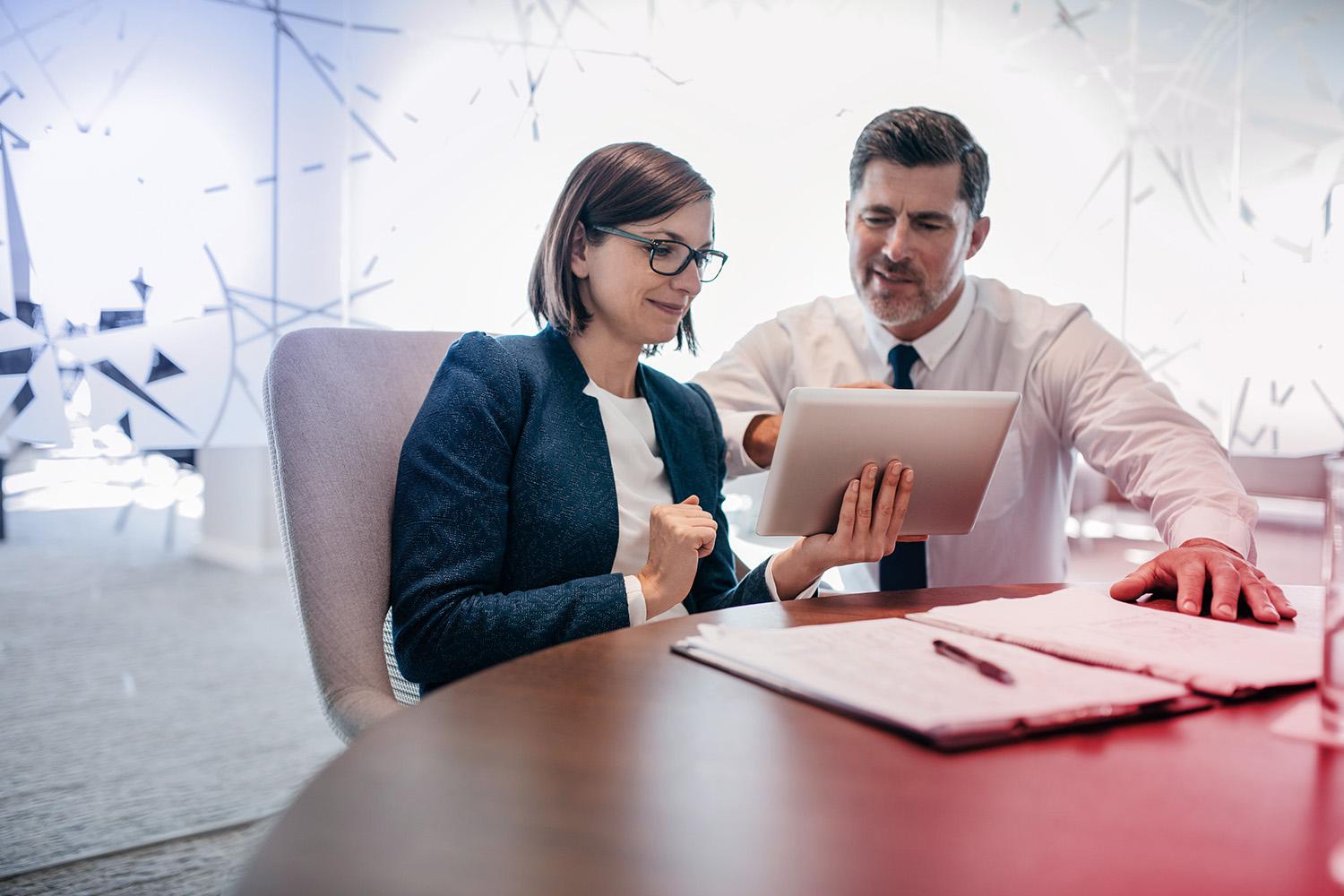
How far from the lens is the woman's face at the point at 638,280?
1486mm

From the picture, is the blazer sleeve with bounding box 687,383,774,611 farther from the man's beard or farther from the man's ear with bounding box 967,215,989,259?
the man's ear with bounding box 967,215,989,259

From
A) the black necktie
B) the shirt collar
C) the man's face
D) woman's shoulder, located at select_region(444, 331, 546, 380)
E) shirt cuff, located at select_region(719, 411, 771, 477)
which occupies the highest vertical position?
the man's face

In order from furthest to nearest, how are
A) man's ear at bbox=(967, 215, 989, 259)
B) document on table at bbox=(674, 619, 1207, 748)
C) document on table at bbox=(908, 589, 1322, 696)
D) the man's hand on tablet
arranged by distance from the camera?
man's ear at bbox=(967, 215, 989, 259), the man's hand on tablet, document on table at bbox=(908, 589, 1322, 696), document on table at bbox=(674, 619, 1207, 748)

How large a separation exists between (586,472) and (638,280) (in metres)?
0.33

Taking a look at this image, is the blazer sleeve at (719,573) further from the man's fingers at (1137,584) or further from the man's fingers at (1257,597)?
the man's fingers at (1257,597)

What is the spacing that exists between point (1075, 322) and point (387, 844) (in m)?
2.02

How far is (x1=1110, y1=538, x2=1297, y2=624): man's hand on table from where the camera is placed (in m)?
1.03

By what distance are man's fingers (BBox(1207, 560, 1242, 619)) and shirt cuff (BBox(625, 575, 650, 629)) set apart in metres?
0.63

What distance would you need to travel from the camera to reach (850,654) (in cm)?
76

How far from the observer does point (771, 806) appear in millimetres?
503

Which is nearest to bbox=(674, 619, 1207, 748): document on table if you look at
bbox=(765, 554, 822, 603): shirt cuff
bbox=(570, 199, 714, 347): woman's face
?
bbox=(765, 554, 822, 603): shirt cuff

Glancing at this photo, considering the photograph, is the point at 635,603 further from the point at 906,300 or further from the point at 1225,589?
the point at 906,300

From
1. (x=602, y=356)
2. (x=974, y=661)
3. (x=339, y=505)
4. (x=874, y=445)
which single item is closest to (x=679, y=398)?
(x=602, y=356)

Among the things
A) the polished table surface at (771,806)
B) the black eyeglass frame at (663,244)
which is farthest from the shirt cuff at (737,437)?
the polished table surface at (771,806)
